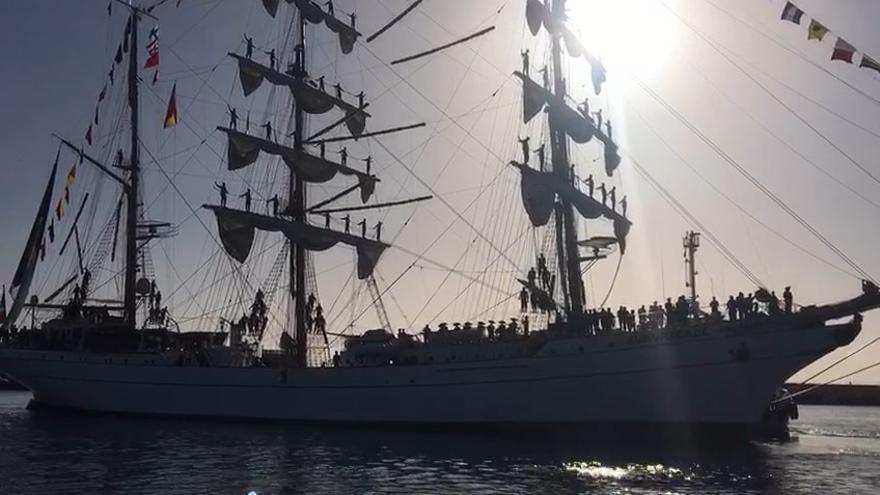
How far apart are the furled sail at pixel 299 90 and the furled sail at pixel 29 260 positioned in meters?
11.5

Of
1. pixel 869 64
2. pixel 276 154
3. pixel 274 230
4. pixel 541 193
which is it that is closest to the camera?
pixel 869 64

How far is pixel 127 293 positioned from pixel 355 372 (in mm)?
17951

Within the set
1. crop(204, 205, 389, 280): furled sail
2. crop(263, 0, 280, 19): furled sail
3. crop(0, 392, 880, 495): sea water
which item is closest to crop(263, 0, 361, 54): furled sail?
crop(263, 0, 280, 19): furled sail

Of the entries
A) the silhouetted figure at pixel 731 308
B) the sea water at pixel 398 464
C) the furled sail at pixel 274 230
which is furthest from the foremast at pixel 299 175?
the silhouetted figure at pixel 731 308

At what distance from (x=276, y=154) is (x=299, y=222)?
3.88 metres

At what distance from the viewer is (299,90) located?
145 ft

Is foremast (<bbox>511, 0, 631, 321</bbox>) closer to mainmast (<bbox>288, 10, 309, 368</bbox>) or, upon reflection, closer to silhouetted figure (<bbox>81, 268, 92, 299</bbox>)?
mainmast (<bbox>288, 10, 309, 368</bbox>)

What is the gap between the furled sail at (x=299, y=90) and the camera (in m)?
43.4

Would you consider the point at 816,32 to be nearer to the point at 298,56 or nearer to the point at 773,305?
the point at 773,305

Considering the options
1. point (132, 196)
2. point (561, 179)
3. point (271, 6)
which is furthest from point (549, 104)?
point (132, 196)

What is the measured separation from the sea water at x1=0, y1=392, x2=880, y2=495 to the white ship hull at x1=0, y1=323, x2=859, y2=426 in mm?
1078

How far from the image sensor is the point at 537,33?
3803 centimetres

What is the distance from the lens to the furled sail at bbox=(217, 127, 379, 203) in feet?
138

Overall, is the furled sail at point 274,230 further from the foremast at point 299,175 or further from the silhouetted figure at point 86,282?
the silhouetted figure at point 86,282
